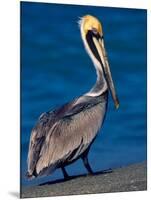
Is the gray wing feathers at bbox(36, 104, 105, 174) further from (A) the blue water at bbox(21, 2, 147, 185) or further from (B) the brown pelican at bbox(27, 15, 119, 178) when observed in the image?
(A) the blue water at bbox(21, 2, 147, 185)

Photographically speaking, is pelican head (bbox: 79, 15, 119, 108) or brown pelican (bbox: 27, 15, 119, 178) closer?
brown pelican (bbox: 27, 15, 119, 178)

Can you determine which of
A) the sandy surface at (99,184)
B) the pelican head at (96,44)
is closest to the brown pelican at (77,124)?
the pelican head at (96,44)

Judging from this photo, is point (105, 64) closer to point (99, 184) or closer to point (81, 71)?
point (81, 71)

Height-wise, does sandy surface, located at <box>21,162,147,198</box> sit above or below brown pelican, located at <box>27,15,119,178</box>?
below

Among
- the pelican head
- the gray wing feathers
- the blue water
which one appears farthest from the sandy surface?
the pelican head

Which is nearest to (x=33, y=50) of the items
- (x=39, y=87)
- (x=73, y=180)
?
(x=39, y=87)

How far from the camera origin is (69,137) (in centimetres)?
819

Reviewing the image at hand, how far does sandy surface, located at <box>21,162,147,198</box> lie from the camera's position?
8.03 meters

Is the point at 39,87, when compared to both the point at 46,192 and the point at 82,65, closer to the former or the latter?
the point at 82,65

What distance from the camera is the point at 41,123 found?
8039mm

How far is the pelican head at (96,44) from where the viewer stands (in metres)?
8.27

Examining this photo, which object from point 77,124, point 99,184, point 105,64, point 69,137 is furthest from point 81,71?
point 99,184

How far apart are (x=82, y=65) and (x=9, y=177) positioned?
1432 millimetres

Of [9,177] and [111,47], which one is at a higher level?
[111,47]
